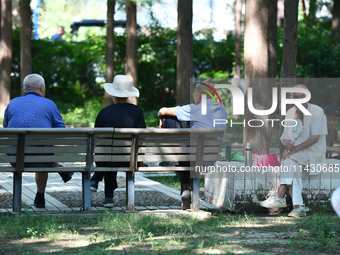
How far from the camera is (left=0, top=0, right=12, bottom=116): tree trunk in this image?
23.7m

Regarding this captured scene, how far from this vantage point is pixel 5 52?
79.3ft

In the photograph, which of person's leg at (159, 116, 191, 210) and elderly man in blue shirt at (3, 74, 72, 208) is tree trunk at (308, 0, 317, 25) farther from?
elderly man in blue shirt at (3, 74, 72, 208)

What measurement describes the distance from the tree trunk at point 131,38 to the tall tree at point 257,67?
11757 mm

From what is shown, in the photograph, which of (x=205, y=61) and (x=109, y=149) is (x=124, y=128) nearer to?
(x=109, y=149)

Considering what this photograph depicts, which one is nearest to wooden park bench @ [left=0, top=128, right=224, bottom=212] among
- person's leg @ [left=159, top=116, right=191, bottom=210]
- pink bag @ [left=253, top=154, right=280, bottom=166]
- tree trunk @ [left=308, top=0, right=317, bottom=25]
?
person's leg @ [left=159, top=116, right=191, bottom=210]

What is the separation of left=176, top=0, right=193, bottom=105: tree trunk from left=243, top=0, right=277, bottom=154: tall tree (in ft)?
19.1

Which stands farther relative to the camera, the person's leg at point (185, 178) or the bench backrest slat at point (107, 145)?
the person's leg at point (185, 178)

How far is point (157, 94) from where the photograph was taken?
91.2ft

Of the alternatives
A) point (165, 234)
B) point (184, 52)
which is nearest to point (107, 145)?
point (165, 234)

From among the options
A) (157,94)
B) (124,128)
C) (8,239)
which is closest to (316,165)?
(124,128)

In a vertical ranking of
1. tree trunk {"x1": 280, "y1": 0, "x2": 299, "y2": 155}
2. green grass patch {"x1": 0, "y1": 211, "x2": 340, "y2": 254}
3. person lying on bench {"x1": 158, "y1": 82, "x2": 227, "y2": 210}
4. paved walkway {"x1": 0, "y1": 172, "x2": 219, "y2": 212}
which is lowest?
paved walkway {"x1": 0, "y1": 172, "x2": 219, "y2": 212}

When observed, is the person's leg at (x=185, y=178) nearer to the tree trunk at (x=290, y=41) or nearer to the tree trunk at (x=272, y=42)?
the tree trunk at (x=290, y=41)

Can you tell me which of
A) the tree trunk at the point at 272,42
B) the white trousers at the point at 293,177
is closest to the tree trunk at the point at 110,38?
the tree trunk at the point at 272,42

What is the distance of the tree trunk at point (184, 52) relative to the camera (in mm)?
16094
